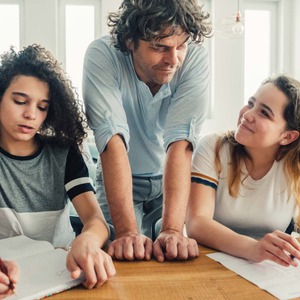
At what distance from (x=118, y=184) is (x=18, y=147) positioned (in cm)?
38

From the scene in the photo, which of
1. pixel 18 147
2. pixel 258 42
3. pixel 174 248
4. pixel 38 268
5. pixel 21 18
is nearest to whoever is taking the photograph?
pixel 38 268

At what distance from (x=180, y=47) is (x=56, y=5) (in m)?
3.31

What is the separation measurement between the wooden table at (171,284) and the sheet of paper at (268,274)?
0.8 inches

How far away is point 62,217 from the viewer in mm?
1272

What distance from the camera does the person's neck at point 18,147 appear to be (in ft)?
4.16

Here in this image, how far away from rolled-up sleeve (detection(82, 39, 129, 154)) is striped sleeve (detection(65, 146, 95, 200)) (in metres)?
0.14

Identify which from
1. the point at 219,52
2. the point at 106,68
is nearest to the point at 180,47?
the point at 106,68

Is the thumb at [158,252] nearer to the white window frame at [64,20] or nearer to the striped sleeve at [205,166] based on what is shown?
the striped sleeve at [205,166]

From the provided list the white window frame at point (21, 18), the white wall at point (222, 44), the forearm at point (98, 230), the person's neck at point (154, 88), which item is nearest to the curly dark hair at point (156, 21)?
the person's neck at point (154, 88)

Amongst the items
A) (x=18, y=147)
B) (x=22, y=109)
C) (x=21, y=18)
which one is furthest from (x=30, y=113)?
(x=21, y=18)

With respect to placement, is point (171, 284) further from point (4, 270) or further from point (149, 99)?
point (149, 99)

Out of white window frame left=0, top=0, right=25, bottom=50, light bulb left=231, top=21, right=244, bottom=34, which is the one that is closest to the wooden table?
light bulb left=231, top=21, right=244, bottom=34

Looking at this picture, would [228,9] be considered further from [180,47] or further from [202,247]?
[202,247]

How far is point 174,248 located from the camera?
925 mm
